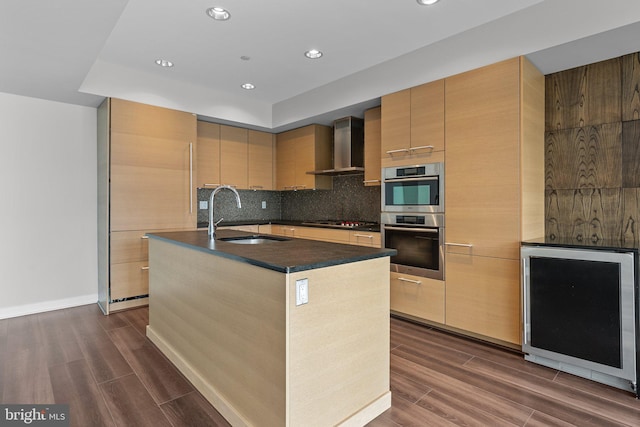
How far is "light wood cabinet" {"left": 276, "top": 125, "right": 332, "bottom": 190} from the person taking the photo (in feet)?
15.8

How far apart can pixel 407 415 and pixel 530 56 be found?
2.64 metres

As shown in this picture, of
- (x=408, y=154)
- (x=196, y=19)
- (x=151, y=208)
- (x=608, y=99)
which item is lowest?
(x=151, y=208)

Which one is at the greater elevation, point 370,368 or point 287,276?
point 287,276

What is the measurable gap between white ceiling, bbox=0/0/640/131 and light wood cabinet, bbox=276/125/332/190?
0.72 meters

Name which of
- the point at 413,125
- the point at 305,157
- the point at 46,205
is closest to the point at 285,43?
the point at 413,125

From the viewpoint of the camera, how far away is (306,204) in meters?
5.40

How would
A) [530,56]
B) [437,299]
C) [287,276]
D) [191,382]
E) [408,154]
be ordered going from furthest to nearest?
[408,154], [437,299], [530,56], [191,382], [287,276]

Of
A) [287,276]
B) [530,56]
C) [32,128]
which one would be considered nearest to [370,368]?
[287,276]

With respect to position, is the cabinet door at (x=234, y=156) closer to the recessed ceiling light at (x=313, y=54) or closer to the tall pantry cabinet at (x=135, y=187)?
the tall pantry cabinet at (x=135, y=187)

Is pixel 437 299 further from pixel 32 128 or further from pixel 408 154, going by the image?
pixel 32 128

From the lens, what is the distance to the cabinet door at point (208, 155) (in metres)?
4.53

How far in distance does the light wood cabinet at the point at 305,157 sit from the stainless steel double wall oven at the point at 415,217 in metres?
1.52

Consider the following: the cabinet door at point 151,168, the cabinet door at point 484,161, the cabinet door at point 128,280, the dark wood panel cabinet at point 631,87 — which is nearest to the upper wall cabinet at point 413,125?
the cabinet door at point 484,161

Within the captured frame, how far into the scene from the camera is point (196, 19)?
265cm
